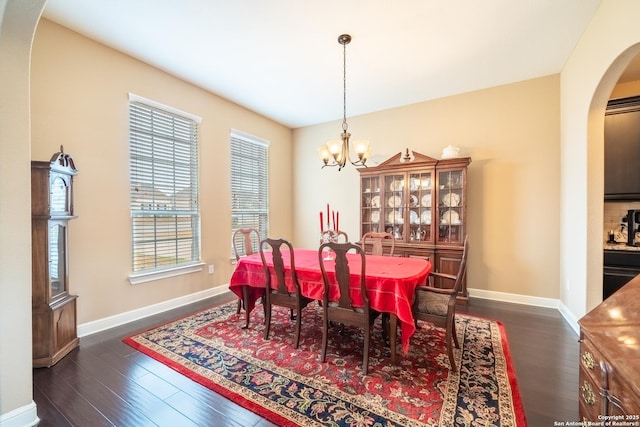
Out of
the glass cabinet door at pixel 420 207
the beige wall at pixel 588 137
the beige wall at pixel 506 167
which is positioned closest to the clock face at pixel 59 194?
the glass cabinet door at pixel 420 207

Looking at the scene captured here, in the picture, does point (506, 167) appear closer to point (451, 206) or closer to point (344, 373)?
point (451, 206)

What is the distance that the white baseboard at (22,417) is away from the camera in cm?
158

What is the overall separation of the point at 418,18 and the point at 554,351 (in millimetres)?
3306

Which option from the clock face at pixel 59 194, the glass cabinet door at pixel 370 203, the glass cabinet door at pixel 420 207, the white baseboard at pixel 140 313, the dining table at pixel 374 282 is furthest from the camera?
the glass cabinet door at pixel 370 203

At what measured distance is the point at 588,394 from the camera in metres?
1.19

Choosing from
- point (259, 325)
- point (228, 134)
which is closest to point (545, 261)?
point (259, 325)

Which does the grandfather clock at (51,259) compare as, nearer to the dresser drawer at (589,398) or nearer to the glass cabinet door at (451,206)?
the dresser drawer at (589,398)

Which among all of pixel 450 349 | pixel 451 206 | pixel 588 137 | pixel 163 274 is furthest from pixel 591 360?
pixel 163 274

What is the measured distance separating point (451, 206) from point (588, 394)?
3.04 m

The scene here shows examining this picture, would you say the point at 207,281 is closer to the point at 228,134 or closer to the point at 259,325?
the point at 259,325

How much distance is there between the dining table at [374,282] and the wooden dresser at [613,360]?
1.01 m

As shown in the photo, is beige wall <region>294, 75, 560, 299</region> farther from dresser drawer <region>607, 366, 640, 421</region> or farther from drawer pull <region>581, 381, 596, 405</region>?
dresser drawer <region>607, 366, 640, 421</region>

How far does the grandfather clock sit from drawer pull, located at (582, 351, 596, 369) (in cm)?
359

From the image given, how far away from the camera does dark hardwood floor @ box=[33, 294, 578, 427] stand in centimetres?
171
